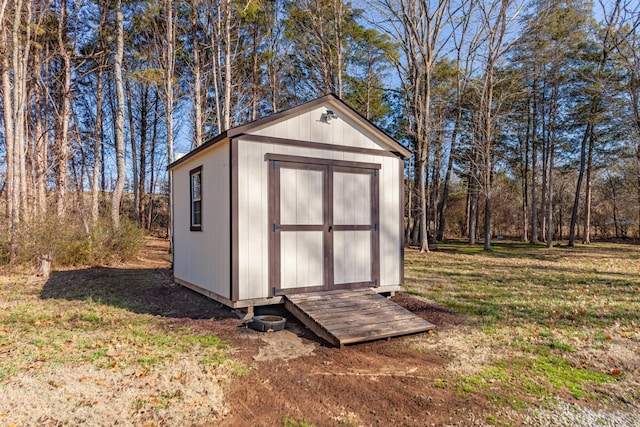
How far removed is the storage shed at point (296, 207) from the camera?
17.2ft

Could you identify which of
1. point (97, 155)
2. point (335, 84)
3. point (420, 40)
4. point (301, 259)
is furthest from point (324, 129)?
point (97, 155)

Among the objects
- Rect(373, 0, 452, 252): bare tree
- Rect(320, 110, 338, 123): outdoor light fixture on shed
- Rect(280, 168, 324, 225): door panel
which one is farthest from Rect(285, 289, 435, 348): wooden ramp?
Rect(373, 0, 452, 252): bare tree

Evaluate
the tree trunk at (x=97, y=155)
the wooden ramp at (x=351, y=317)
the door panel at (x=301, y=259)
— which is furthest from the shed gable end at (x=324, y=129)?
the tree trunk at (x=97, y=155)

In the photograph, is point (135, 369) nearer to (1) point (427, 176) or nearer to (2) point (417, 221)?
(2) point (417, 221)

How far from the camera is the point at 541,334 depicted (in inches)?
187

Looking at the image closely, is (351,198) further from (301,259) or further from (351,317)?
(351,317)

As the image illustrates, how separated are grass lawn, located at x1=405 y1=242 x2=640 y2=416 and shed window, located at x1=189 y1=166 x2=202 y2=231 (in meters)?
Result: 4.17

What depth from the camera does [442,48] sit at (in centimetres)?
1568

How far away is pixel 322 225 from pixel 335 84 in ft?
41.7

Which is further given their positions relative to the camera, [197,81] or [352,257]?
[197,81]

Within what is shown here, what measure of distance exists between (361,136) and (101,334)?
464cm

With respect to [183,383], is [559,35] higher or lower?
higher

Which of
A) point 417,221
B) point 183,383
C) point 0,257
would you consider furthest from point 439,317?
point 417,221

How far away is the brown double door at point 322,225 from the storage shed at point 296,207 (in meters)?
0.02
